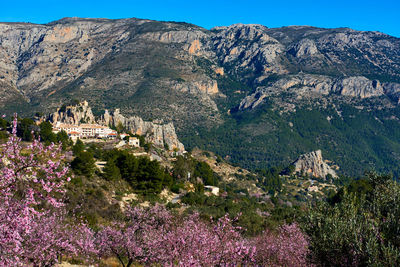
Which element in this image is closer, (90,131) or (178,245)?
(178,245)

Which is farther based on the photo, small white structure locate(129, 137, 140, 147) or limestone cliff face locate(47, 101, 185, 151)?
limestone cliff face locate(47, 101, 185, 151)

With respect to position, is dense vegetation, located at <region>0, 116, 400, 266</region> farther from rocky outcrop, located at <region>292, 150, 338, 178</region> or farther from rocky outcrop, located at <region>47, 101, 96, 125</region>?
rocky outcrop, located at <region>292, 150, 338, 178</region>

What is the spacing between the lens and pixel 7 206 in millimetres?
10180

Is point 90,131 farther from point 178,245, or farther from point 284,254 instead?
point 178,245

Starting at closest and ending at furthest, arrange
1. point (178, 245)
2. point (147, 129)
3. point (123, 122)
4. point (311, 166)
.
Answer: point (178, 245)
point (147, 129)
point (123, 122)
point (311, 166)

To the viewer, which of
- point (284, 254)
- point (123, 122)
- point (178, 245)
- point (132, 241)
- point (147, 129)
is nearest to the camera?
point (178, 245)

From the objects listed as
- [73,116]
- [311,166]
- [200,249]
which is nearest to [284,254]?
[200,249]

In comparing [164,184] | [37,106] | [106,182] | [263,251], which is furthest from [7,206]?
[37,106]

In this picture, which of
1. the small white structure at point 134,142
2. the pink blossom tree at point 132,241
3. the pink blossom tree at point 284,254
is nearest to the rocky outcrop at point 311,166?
the small white structure at point 134,142

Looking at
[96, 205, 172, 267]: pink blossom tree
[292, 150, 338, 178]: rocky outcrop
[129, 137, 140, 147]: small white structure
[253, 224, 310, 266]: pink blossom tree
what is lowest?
[292, 150, 338, 178]: rocky outcrop

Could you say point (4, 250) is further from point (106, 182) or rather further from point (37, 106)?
point (37, 106)

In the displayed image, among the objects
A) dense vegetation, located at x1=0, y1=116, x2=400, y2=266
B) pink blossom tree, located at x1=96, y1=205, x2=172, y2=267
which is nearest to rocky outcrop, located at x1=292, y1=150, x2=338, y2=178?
dense vegetation, located at x1=0, y1=116, x2=400, y2=266

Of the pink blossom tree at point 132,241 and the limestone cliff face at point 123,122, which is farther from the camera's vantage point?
the limestone cliff face at point 123,122

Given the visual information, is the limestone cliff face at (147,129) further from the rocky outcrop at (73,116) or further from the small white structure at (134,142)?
the small white structure at (134,142)
